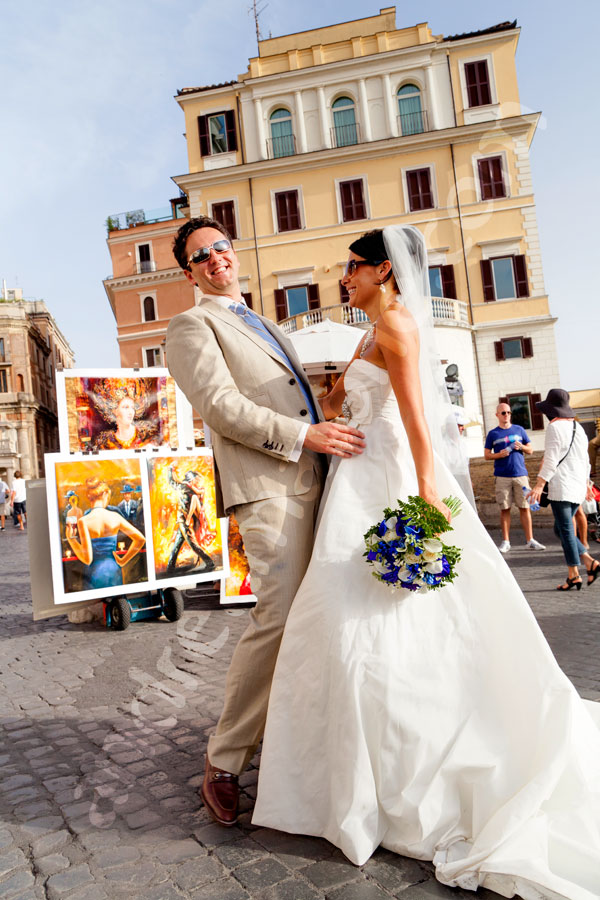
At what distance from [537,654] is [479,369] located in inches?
1018

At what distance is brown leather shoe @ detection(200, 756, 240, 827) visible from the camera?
2449 mm

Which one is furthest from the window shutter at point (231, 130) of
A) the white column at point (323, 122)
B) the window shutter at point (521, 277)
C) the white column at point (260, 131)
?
the window shutter at point (521, 277)

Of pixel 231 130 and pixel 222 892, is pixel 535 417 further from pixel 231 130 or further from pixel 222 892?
pixel 222 892

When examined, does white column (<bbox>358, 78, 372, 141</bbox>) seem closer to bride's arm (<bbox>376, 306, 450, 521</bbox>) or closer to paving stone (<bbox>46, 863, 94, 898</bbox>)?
bride's arm (<bbox>376, 306, 450, 521</bbox>)

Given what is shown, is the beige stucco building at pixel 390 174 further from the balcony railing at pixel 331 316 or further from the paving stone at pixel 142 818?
the paving stone at pixel 142 818

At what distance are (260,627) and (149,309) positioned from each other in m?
37.3

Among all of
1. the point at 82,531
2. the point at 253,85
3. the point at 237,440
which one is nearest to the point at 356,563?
the point at 237,440

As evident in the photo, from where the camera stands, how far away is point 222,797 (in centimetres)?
246

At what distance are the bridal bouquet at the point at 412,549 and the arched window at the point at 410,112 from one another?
95.3 ft

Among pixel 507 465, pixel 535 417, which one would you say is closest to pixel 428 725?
pixel 507 465

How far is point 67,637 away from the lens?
20.2ft

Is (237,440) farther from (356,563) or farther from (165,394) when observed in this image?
(165,394)

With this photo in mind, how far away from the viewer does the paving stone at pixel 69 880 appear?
2.15m

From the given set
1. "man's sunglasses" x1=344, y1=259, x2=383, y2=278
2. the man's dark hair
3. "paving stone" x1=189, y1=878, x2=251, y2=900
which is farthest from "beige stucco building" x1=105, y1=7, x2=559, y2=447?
"paving stone" x1=189, y1=878, x2=251, y2=900
